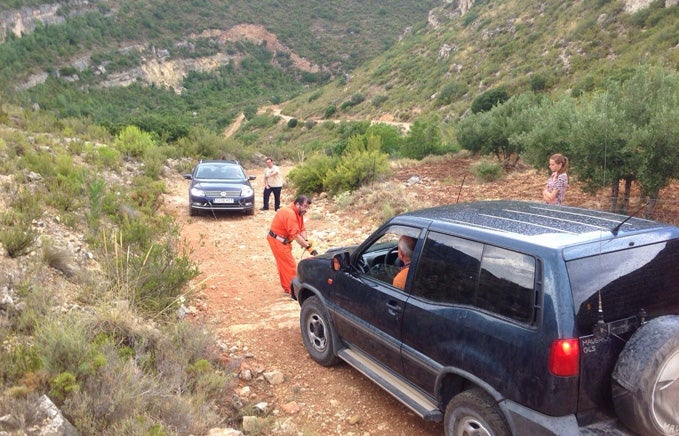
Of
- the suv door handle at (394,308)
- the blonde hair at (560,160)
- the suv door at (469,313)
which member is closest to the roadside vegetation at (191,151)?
the blonde hair at (560,160)

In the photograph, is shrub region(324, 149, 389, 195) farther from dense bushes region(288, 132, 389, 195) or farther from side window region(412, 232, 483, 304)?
side window region(412, 232, 483, 304)

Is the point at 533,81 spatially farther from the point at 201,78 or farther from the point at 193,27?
the point at 193,27

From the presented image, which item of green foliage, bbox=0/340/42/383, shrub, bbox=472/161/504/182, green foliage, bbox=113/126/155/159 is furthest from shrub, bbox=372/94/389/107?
green foliage, bbox=0/340/42/383

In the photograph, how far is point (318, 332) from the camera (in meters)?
4.95

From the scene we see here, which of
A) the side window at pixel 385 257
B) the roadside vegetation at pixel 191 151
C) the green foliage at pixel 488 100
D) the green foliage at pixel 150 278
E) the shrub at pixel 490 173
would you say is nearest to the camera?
the roadside vegetation at pixel 191 151

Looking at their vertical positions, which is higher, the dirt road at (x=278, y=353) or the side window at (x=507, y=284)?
the side window at (x=507, y=284)

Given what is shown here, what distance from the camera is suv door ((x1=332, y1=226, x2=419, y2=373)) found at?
380 cm

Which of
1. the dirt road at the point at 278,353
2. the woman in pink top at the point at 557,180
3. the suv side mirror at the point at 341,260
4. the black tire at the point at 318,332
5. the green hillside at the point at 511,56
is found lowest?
the dirt road at the point at 278,353

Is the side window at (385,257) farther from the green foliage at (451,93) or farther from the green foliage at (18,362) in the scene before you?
the green foliage at (451,93)

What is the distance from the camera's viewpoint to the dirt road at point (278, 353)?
4015 mm

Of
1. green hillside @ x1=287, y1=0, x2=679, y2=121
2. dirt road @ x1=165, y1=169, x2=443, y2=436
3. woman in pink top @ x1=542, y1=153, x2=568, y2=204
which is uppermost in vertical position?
green hillside @ x1=287, y1=0, x2=679, y2=121

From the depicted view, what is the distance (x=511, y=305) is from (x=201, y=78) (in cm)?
7185

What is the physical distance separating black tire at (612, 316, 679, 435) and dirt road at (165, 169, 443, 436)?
1621mm

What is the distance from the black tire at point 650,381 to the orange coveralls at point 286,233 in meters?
4.42
